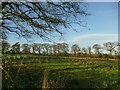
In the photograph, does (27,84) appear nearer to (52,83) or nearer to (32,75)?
(32,75)

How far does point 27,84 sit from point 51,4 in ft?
10.1

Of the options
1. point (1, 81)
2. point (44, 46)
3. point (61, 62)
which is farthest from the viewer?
point (61, 62)

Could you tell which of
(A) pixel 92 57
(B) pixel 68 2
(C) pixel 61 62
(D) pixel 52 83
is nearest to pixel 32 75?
(B) pixel 68 2

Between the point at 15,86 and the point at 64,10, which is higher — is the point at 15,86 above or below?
below

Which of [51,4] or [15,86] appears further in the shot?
[51,4]

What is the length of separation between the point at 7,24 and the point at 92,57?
43.4ft

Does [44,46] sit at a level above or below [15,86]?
above

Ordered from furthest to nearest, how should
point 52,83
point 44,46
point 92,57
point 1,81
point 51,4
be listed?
point 92,57
point 44,46
point 51,4
point 1,81
point 52,83

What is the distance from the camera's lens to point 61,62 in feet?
64.8

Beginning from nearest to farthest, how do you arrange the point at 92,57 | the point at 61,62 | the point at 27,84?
1. the point at 27,84
2. the point at 61,62
3. the point at 92,57

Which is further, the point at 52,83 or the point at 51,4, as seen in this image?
the point at 51,4

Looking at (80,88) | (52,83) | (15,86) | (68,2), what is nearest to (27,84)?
(15,86)

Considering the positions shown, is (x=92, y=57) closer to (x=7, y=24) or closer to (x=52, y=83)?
(x=7, y=24)

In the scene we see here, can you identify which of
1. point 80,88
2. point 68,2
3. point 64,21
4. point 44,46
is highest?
point 68,2
